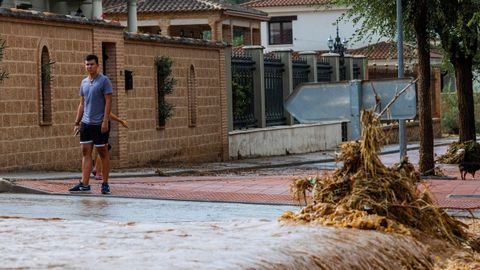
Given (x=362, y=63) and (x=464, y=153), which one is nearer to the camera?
(x=464, y=153)

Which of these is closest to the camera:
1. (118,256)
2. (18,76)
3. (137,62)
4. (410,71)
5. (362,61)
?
(118,256)

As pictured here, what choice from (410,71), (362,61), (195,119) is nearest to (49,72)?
(195,119)

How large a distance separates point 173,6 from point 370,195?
52.6 metres

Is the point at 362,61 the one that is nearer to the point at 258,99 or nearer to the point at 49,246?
the point at 258,99

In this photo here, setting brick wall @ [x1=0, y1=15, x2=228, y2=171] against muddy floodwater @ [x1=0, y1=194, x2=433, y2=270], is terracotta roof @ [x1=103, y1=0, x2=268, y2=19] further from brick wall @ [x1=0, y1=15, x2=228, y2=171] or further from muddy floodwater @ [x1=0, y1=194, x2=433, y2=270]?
muddy floodwater @ [x1=0, y1=194, x2=433, y2=270]

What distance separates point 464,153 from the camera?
32.5 meters

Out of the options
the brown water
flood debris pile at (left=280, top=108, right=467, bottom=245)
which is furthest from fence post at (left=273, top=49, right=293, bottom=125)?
the brown water

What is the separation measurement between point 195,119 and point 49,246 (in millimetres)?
25517

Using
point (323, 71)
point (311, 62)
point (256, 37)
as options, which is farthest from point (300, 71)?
point (256, 37)

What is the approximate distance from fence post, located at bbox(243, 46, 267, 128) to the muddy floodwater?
2793cm

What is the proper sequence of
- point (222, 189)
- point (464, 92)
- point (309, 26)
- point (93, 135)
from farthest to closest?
1. point (309, 26)
2. point (464, 92)
3. point (222, 189)
4. point (93, 135)

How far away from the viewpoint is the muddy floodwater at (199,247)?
7.91 m

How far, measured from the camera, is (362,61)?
170ft

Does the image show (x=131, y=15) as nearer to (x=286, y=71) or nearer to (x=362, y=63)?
(x=362, y=63)
